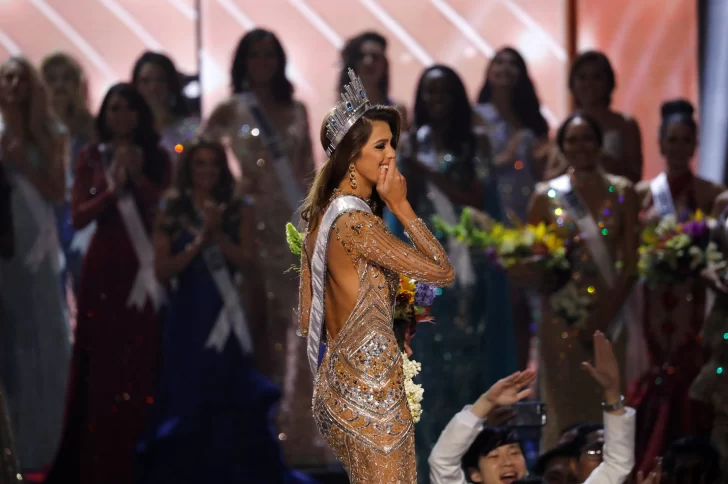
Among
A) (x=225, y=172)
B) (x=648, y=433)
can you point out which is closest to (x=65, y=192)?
(x=225, y=172)

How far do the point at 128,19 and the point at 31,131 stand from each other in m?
0.86

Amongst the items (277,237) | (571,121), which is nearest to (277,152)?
(277,237)

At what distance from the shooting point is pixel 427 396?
6312 millimetres

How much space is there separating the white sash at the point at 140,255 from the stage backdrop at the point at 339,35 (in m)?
0.61

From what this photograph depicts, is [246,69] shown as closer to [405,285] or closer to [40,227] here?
[40,227]

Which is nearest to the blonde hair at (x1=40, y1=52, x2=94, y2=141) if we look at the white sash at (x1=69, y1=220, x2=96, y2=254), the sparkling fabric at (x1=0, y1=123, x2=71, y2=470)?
the sparkling fabric at (x1=0, y1=123, x2=71, y2=470)

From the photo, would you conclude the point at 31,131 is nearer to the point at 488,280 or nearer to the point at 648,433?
the point at 488,280

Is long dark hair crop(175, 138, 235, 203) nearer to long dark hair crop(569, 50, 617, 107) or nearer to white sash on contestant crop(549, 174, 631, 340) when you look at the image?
white sash on contestant crop(549, 174, 631, 340)

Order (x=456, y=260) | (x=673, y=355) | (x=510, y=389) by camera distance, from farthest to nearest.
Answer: (x=456, y=260), (x=673, y=355), (x=510, y=389)

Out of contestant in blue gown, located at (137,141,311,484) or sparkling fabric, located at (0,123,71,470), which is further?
sparkling fabric, located at (0,123,71,470)

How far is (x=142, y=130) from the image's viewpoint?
677 centimetres

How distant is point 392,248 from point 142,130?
12.1ft

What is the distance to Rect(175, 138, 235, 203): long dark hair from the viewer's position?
264 inches

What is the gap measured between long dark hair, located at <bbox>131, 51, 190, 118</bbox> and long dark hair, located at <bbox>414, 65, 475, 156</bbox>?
4.35 feet
